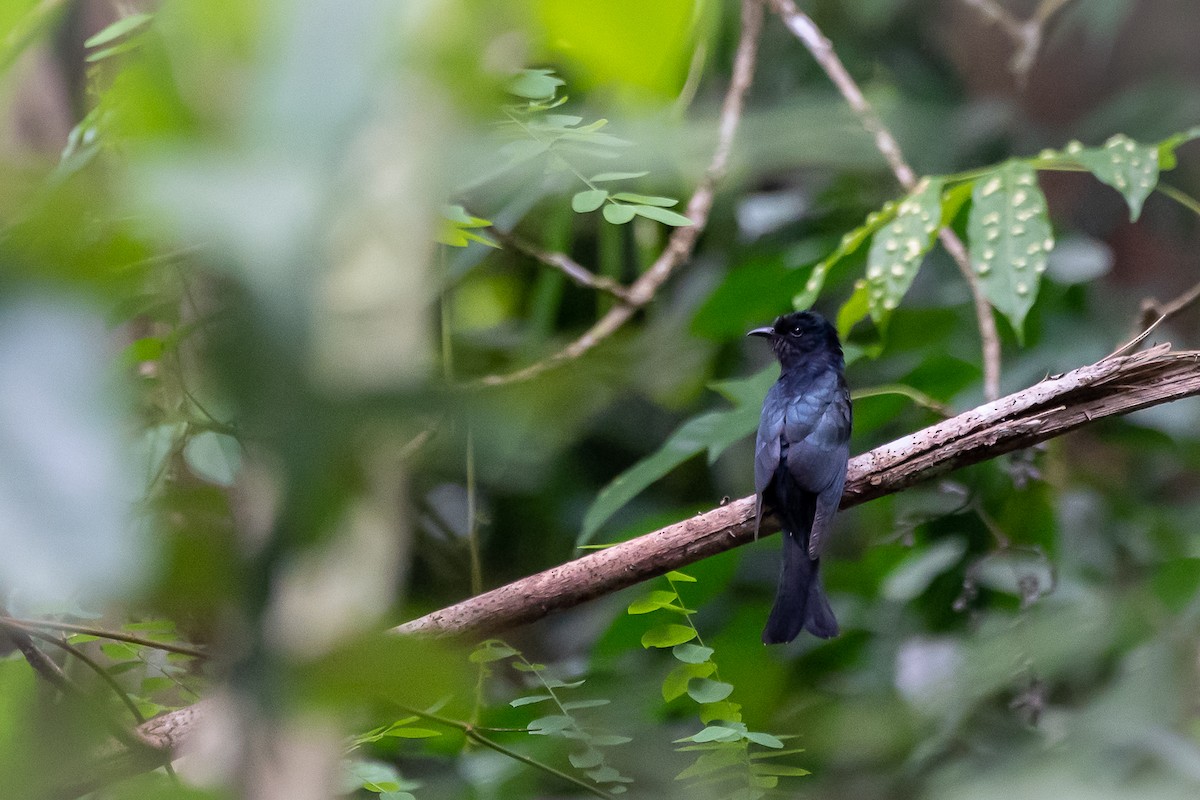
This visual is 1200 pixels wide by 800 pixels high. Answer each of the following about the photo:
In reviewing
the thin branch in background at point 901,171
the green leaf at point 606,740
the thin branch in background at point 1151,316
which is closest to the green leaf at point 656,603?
the green leaf at point 606,740

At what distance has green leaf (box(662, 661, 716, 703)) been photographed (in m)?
1.74

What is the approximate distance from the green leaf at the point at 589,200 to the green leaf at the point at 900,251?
825mm

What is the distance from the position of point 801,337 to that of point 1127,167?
1.04 meters

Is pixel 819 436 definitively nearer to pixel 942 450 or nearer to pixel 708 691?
pixel 942 450

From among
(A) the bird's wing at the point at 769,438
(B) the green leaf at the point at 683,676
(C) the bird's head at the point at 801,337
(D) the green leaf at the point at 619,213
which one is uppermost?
(D) the green leaf at the point at 619,213

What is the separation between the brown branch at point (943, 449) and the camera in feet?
5.62

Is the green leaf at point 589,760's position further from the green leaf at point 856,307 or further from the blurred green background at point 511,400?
the green leaf at point 856,307

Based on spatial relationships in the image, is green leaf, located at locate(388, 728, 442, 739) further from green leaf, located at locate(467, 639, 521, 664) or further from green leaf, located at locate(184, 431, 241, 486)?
green leaf, located at locate(184, 431, 241, 486)

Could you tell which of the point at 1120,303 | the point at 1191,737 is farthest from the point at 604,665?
the point at 1120,303

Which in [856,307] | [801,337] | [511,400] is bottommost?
[801,337]

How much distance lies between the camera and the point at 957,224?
8.76ft

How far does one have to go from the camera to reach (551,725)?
1648 mm

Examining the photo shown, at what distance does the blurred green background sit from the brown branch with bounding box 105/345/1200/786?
94mm

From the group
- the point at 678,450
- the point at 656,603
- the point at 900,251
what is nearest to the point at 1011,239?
the point at 900,251
